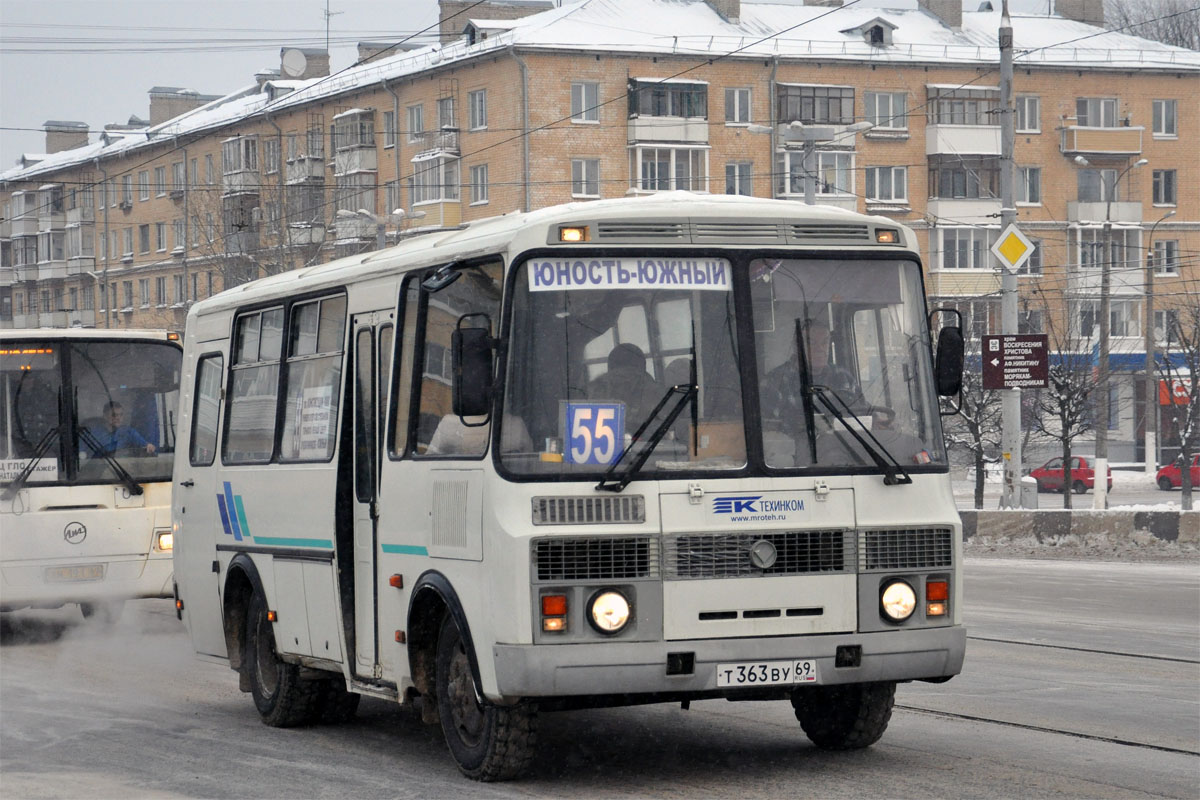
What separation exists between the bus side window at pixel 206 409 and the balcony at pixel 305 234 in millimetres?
47715

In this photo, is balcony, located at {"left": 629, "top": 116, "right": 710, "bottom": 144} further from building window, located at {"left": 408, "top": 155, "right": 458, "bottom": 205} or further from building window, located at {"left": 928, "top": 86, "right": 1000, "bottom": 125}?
building window, located at {"left": 928, "top": 86, "right": 1000, "bottom": 125}

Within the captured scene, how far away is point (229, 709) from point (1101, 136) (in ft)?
214

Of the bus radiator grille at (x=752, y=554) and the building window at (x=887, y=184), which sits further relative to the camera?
the building window at (x=887, y=184)

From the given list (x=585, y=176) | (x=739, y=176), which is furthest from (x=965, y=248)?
(x=585, y=176)

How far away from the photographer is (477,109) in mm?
65812

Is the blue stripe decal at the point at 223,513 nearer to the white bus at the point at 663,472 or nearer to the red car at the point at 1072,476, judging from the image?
the white bus at the point at 663,472

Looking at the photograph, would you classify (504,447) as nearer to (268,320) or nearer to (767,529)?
(767,529)

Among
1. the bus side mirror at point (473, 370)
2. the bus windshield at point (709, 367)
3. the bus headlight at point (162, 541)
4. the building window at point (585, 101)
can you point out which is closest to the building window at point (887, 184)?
the building window at point (585, 101)

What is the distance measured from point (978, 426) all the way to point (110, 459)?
90.6 ft

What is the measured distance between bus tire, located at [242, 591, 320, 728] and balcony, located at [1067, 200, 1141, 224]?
65.3 metres

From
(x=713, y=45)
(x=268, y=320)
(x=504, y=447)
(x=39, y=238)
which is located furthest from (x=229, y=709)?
(x=39, y=238)

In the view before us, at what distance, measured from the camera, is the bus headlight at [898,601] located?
792 centimetres

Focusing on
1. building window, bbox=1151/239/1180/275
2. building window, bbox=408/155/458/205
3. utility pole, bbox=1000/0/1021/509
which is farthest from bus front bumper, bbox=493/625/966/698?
building window, bbox=1151/239/1180/275

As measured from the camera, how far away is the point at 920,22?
72.1 meters
